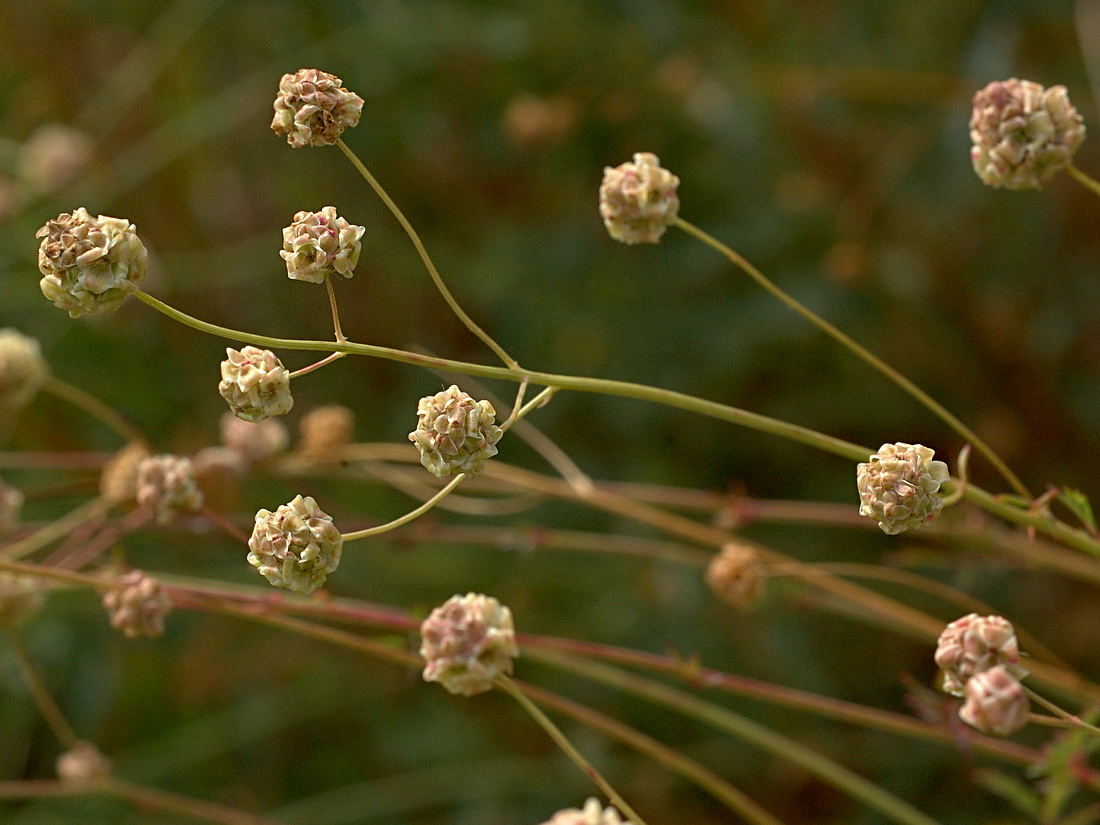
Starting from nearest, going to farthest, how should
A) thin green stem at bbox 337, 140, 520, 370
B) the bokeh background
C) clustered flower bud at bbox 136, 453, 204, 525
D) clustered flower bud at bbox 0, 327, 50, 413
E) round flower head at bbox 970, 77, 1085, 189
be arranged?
thin green stem at bbox 337, 140, 520, 370
round flower head at bbox 970, 77, 1085, 189
clustered flower bud at bbox 136, 453, 204, 525
clustered flower bud at bbox 0, 327, 50, 413
the bokeh background

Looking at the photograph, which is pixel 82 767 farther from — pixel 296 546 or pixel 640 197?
pixel 640 197

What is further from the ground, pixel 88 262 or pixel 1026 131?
pixel 1026 131

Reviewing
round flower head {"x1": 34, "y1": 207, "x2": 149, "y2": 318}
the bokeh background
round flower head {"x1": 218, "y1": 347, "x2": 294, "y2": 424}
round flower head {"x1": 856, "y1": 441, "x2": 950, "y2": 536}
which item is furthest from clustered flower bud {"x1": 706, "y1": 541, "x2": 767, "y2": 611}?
the bokeh background

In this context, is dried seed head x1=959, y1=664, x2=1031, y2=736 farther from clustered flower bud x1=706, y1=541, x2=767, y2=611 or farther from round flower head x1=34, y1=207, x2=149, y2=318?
round flower head x1=34, y1=207, x2=149, y2=318

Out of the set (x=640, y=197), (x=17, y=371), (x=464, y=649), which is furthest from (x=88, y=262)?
(x=17, y=371)

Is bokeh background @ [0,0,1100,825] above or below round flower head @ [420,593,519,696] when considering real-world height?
above

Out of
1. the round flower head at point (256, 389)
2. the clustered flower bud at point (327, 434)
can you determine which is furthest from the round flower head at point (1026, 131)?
the clustered flower bud at point (327, 434)
